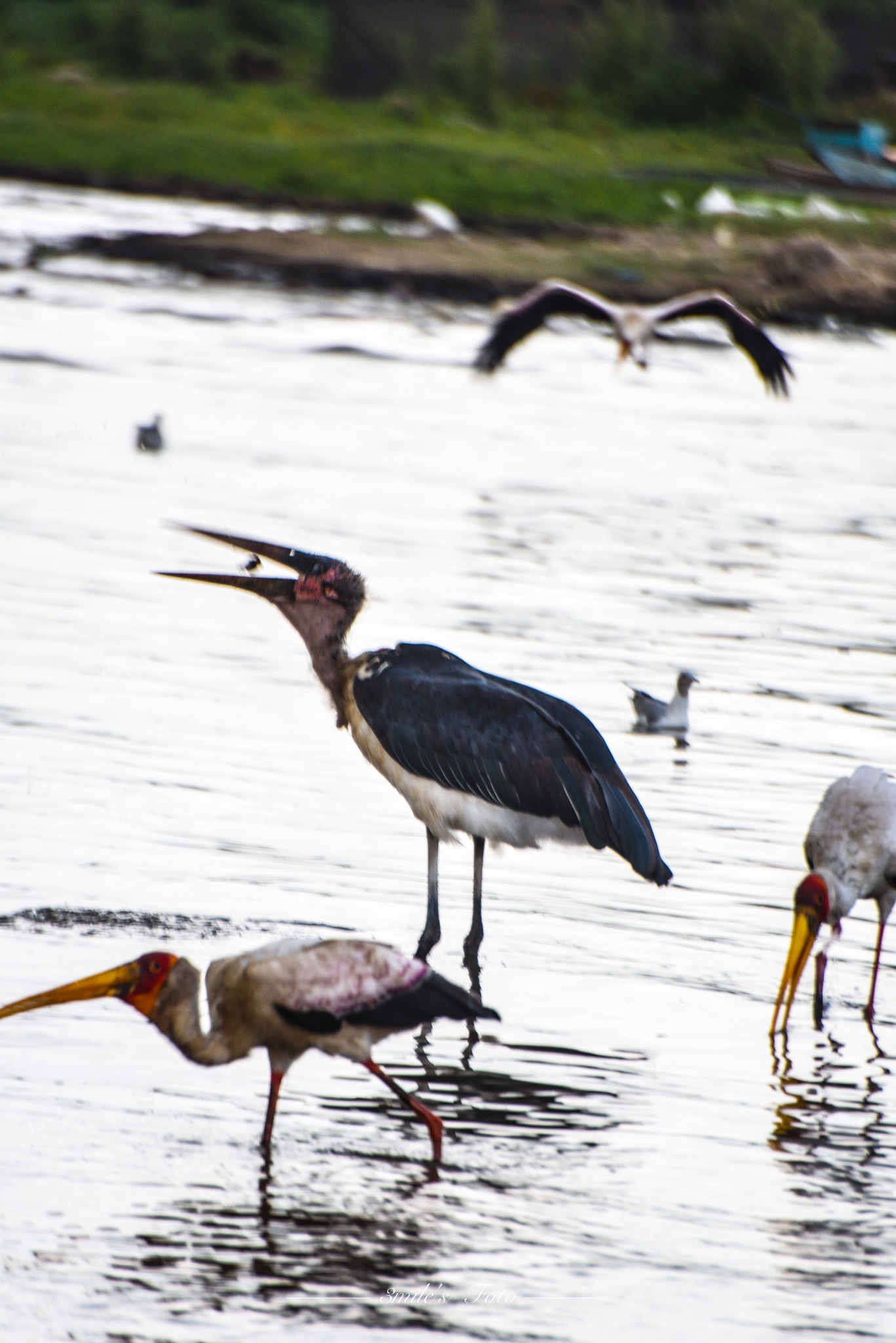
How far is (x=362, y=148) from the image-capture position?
44844mm

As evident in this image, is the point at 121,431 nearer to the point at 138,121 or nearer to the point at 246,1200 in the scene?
the point at 246,1200

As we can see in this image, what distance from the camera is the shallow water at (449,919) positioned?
15.7 feet

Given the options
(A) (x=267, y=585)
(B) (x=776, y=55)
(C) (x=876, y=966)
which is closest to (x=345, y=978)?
(C) (x=876, y=966)

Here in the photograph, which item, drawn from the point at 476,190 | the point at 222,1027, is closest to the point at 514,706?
the point at 222,1027

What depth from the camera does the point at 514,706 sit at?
6719 millimetres

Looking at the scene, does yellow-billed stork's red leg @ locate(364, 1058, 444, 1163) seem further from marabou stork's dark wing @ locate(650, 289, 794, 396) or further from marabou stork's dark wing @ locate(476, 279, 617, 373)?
marabou stork's dark wing @ locate(476, 279, 617, 373)

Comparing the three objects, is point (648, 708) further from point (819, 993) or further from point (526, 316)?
point (526, 316)

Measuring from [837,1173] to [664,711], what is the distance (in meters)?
4.09

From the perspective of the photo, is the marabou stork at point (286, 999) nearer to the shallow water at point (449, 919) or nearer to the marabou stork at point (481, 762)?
the shallow water at point (449, 919)

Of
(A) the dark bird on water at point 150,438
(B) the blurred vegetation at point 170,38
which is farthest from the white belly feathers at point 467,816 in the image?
(B) the blurred vegetation at point 170,38

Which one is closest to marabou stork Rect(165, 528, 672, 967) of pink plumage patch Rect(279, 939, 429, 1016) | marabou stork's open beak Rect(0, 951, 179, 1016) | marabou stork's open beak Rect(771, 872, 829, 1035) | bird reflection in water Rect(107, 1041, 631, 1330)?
marabou stork's open beak Rect(771, 872, 829, 1035)

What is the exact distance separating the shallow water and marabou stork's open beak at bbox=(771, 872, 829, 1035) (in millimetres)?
146

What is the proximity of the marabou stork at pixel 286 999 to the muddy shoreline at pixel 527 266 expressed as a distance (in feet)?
89.7

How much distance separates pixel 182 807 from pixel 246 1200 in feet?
10.2
